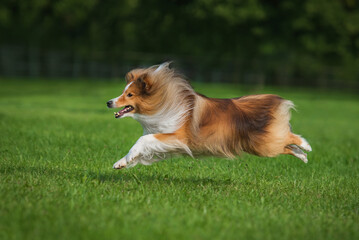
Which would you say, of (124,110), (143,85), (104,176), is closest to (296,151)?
(143,85)

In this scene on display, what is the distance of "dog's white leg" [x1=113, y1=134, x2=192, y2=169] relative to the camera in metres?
5.71

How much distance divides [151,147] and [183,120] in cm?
55

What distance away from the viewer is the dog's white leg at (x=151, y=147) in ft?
18.7

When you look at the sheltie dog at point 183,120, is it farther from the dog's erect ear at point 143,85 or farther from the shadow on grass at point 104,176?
the shadow on grass at point 104,176

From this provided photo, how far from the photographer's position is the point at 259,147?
6383mm

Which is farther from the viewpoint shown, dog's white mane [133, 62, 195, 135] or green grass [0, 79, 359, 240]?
dog's white mane [133, 62, 195, 135]

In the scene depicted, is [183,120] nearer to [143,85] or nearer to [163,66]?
[143,85]

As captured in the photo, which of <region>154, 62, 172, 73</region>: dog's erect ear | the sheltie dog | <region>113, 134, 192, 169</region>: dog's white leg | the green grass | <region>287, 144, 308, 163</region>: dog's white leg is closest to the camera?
the green grass

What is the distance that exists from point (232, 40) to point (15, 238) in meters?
31.2

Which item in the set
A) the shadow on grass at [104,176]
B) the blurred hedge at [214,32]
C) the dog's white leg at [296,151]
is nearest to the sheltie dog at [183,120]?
the shadow on grass at [104,176]

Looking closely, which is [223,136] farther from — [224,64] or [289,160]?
[224,64]

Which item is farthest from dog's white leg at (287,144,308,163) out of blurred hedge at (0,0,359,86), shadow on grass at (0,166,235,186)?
blurred hedge at (0,0,359,86)

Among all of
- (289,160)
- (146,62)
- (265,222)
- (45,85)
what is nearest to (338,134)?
(289,160)

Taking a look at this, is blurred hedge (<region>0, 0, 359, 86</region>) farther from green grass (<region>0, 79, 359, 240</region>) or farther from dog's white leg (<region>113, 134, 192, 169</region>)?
dog's white leg (<region>113, 134, 192, 169</region>)
